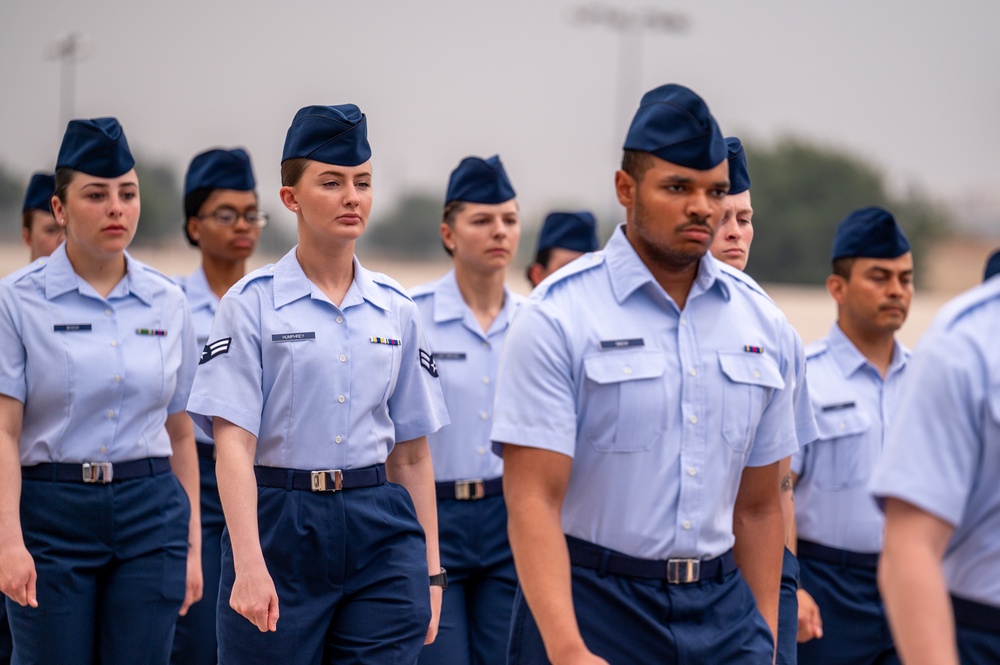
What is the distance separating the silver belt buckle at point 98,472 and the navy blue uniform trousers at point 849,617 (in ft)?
9.24

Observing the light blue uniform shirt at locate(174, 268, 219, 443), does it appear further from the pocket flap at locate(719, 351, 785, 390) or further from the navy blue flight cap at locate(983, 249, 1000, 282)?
the pocket flap at locate(719, 351, 785, 390)

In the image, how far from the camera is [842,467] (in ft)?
19.2

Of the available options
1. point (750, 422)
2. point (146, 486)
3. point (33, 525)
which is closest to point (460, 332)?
point (146, 486)

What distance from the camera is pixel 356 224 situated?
14.9ft

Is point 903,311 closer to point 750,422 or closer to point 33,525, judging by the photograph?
point 750,422

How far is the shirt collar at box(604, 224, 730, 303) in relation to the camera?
3729 mm

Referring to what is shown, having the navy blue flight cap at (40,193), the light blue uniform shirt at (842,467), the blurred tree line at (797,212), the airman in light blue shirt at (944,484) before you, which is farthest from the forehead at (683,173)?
the blurred tree line at (797,212)

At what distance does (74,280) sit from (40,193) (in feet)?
8.24

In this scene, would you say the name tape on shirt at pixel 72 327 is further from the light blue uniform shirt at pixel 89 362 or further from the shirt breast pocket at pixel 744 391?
the shirt breast pocket at pixel 744 391

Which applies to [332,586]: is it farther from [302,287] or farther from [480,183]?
[480,183]

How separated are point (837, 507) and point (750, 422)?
7.32ft

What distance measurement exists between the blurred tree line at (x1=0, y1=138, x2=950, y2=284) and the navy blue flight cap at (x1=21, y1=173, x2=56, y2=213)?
3540 centimetres

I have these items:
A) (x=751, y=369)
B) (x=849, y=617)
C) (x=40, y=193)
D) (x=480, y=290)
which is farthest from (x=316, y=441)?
(x=40, y=193)

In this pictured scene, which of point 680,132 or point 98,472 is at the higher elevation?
point 680,132
